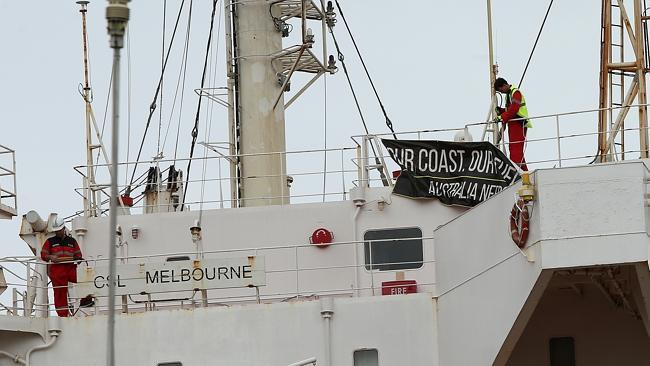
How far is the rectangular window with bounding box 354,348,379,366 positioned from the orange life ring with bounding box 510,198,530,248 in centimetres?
335

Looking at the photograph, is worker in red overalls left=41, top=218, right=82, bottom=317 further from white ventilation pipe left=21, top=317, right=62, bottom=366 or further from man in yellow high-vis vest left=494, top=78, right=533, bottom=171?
man in yellow high-vis vest left=494, top=78, right=533, bottom=171

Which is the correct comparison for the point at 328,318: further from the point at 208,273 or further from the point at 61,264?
the point at 61,264

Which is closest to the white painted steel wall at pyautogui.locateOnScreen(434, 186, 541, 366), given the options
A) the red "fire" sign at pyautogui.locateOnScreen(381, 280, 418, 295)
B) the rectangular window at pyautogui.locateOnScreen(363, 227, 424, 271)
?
the red "fire" sign at pyautogui.locateOnScreen(381, 280, 418, 295)

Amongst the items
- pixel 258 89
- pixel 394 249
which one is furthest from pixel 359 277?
pixel 258 89

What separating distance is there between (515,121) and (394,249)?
2692 millimetres

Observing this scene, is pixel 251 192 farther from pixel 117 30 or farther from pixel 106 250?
pixel 117 30

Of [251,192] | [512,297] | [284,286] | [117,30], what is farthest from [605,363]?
[117,30]

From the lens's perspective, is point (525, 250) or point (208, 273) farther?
point (208, 273)

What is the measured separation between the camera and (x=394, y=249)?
24734 millimetres

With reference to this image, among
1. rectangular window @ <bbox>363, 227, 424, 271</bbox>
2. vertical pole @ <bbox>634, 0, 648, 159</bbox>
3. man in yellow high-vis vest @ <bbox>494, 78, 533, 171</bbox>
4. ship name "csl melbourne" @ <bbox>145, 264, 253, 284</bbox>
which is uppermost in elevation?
vertical pole @ <bbox>634, 0, 648, 159</bbox>

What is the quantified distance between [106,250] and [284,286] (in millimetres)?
3020

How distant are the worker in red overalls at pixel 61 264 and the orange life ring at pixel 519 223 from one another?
7299mm

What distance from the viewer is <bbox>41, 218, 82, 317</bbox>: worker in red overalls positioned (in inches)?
973

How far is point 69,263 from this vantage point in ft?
80.9
